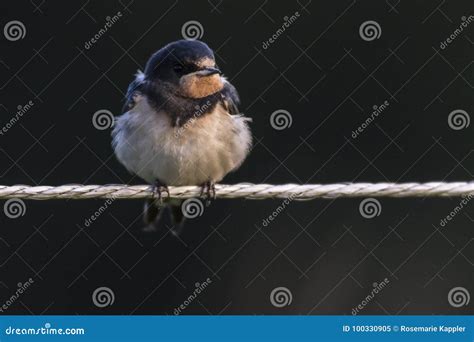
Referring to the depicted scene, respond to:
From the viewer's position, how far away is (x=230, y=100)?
11.2 feet

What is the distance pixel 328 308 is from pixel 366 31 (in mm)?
1414

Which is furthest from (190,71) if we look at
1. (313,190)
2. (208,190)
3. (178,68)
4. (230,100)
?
(313,190)

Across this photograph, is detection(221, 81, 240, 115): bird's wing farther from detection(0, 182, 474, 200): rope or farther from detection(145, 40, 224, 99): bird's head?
detection(0, 182, 474, 200): rope

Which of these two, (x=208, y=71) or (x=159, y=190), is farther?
(x=208, y=71)

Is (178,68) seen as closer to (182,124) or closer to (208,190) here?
(182,124)

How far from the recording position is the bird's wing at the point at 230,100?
Result: 3369 millimetres

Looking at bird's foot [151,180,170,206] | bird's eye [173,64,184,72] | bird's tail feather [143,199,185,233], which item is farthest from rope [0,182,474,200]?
bird's tail feather [143,199,185,233]

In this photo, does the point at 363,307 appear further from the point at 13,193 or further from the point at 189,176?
the point at 13,193

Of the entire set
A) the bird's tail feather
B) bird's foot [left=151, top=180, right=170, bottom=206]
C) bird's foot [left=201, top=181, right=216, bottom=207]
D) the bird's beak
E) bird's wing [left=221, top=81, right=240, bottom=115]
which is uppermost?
the bird's beak

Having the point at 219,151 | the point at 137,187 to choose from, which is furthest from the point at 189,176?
the point at 137,187

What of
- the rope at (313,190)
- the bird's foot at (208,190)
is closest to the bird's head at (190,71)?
the bird's foot at (208,190)

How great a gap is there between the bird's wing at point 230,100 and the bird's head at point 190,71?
36mm

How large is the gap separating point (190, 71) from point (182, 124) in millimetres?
224

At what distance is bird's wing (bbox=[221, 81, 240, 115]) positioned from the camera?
3369 millimetres
